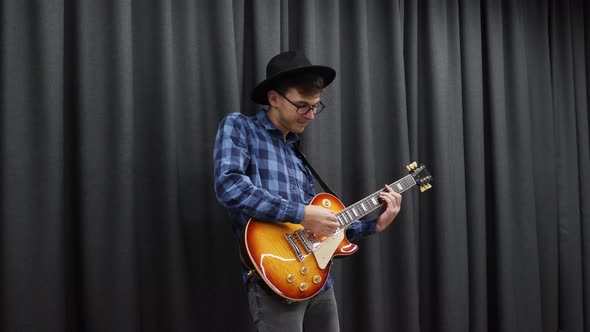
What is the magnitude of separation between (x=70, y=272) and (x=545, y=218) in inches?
106

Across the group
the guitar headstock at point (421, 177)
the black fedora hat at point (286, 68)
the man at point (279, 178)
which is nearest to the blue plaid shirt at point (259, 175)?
the man at point (279, 178)

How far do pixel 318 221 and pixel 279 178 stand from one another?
8.1 inches

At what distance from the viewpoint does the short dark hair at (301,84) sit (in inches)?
51.3

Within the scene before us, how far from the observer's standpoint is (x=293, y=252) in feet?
3.89

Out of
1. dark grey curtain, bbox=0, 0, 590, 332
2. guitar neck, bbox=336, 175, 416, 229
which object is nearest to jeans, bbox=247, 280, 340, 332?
guitar neck, bbox=336, 175, 416, 229

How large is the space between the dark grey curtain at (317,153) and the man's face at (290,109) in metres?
0.36

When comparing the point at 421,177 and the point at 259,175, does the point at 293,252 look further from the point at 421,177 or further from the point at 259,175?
the point at 421,177

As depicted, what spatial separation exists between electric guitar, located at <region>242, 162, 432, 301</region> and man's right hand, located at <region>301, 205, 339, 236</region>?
0.06 metres

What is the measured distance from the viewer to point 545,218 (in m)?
2.52

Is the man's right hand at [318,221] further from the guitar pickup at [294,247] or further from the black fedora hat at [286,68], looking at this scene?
the black fedora hat at [286,68]

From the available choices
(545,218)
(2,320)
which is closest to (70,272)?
(2,320)

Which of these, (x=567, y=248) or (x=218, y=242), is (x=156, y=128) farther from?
(x=567, y=248)

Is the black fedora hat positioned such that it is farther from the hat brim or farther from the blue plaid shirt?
the blue plaid shirt

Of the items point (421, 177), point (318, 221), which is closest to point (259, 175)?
point (318, 221)
